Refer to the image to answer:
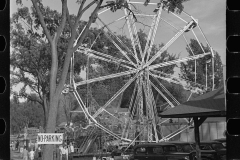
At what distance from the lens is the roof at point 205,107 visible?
9509 mm

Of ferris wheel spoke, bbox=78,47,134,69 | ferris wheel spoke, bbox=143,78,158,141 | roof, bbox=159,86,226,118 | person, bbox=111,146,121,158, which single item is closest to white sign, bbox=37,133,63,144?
roof, bbox=159,86,226,118

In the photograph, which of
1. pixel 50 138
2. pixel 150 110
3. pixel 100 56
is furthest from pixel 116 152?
pixel 50 138

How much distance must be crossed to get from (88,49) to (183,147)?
1418 centimetres

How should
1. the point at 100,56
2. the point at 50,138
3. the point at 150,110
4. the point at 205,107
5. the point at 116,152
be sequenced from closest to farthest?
the point at 50,138
the point at 205,107
the point at 116,152
the point at 150,110
the point at 100,56

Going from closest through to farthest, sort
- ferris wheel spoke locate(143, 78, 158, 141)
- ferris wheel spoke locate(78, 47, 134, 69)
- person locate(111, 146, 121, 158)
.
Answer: person locate(111, 146, 121, 158)
ferris wheel spoke locate(143, 78, 158, 141)
ferris wheel spoke locate(78, 47, 134, 69)

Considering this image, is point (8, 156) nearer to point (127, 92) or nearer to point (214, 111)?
point (214, 111)

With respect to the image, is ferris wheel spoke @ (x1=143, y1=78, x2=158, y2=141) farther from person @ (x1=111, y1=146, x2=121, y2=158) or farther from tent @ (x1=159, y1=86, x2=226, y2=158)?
tent @ (x1=159, y1=86, x2=226, y2=158)

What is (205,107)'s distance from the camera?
10117mm

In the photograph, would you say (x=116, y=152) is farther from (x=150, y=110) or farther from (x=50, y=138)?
(x=50, y=138)

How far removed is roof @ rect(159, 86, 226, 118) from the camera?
9509mm

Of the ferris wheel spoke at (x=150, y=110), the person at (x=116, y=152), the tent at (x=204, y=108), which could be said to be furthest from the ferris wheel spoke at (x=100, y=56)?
the tent at (x=204, y=108)

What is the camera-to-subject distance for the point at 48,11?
968 inches
